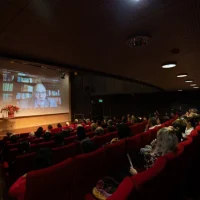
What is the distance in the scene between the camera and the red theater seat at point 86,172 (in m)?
1.90

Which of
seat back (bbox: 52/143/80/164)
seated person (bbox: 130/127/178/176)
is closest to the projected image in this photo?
seat back (bbox: 52/143/80/164)

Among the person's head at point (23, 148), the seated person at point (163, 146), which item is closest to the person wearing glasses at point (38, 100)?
the person's head at point (23, 148)

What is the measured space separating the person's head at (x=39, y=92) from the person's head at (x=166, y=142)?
8.09 metres

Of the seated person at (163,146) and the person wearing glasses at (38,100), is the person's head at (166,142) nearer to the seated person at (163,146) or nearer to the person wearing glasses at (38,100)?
the seated person at (163,146)

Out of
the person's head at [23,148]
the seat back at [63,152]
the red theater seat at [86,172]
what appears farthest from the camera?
the person's head at [23,148]

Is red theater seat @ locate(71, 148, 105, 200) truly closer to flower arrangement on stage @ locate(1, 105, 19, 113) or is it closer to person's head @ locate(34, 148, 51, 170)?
person's head @ locate(34, 148, 51, 170)

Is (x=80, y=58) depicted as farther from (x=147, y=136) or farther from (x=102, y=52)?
(x=147, y=136)

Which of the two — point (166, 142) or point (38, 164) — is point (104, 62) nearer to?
point (166, 142)

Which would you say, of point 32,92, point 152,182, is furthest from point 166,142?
point 32,92

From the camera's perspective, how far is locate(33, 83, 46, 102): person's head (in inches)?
351

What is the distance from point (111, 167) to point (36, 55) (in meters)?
2.76

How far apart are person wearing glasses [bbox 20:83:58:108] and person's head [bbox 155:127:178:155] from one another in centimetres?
787

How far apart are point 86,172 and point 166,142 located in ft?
3.64

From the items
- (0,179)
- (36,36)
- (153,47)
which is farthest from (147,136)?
(0,179)
